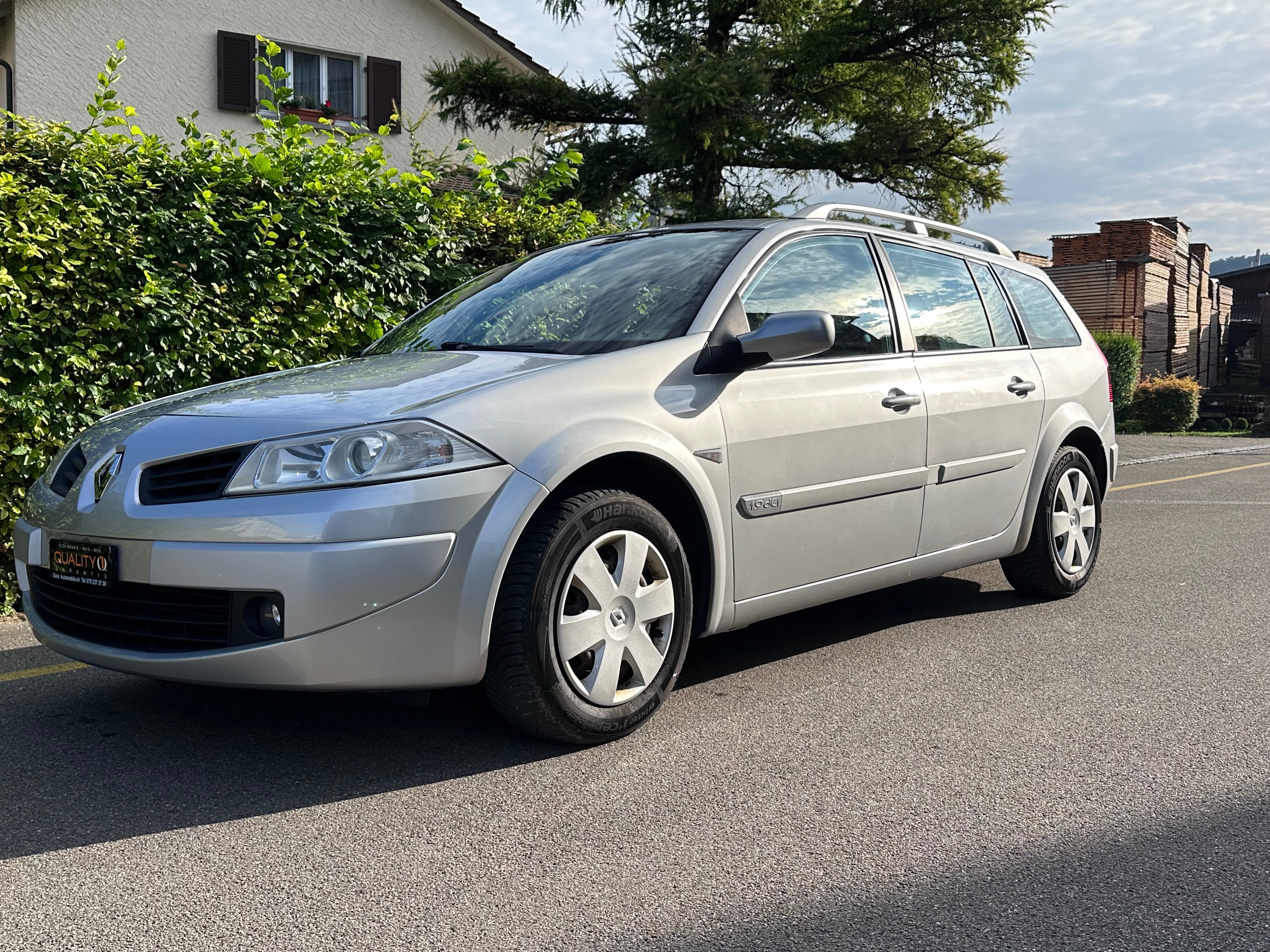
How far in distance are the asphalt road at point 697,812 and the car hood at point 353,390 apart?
966 mm

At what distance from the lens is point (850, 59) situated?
16391mm

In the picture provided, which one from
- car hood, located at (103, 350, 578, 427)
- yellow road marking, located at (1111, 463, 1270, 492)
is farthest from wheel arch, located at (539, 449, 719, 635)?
yellow road marking, located at (1111, 463, 1270, 492)

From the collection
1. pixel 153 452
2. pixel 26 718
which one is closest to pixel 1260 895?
pixel 153 452

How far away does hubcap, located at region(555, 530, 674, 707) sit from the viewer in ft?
11.5

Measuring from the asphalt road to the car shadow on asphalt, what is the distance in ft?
0.04

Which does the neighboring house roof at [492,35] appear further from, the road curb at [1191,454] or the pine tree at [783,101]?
the road curb at [1191,454]

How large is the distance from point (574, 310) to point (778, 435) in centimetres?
84

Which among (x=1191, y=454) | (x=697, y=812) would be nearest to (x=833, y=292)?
(x=697, y=812)

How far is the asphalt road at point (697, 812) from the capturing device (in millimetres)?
2498

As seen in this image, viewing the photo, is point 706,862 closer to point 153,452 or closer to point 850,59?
point 153,452

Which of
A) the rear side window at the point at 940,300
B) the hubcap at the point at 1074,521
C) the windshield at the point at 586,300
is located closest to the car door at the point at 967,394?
the rear side window at the point at 940,300

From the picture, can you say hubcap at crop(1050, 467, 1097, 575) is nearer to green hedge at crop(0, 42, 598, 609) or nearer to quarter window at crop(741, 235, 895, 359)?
quarter window at crop(741, 235, 895, 359)

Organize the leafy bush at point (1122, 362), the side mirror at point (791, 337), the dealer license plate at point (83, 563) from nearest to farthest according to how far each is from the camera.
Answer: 1. the dealer license plate at point (83, 563)
2. the side mirror at point (791, 337)
3. the leafy bush at point (1122, 362)

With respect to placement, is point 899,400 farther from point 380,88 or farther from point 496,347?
point 380,88
